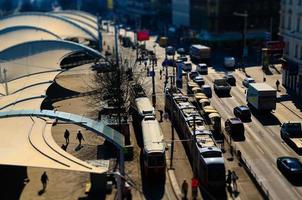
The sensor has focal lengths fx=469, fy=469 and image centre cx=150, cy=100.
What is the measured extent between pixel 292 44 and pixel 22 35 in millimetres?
49897

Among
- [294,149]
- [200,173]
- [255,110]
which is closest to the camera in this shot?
[200,173]

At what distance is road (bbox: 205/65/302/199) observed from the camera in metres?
34.9

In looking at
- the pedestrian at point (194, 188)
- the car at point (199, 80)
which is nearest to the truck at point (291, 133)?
the pedestrian at point (194, 188)

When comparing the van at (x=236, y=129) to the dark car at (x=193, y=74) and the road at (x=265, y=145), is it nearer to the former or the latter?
the road at (x=265, y=145)

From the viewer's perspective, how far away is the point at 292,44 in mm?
63906

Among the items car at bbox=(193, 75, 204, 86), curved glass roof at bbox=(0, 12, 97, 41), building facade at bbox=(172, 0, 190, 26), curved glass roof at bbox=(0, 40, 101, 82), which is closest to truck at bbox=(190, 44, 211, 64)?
car at bbox=(193, 75, 204, 86)

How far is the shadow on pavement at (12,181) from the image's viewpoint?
34812mm

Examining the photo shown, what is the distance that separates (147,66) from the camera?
86.6 metres

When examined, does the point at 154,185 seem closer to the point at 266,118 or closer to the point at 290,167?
the point at 290,167

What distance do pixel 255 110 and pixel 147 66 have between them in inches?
1391

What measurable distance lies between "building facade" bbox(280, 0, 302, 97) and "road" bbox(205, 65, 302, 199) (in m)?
7.42

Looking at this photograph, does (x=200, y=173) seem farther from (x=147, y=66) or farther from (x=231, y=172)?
(x=147, y=66)

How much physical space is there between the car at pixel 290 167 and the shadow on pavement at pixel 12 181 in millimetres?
20292

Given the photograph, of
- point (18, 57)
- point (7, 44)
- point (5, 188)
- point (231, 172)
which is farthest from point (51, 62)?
point (231, 172)
